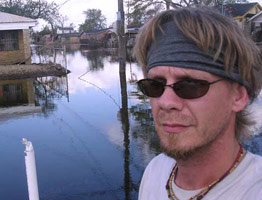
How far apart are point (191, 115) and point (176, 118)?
0.07m

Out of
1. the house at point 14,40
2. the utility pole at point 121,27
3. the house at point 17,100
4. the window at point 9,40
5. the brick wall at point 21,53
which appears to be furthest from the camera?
the window at point 9,40

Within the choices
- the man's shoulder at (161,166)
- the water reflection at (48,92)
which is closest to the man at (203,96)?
the man's shoulder at (161,166)

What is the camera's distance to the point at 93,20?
380ft

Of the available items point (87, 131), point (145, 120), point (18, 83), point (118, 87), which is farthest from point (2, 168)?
point (18, 83)

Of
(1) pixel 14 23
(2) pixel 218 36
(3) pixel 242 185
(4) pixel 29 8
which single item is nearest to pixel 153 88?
(2) pixel 218 36

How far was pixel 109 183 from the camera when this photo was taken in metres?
4.83

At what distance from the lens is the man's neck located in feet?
4.81

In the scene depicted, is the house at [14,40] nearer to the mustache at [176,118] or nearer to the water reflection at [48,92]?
the water reflection at [48,92]

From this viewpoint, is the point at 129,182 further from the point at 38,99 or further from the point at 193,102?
the point at 38,99

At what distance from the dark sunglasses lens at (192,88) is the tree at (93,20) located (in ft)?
380

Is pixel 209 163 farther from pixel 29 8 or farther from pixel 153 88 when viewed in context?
pixel 29 8

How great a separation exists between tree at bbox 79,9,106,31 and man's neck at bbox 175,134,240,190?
115906mm

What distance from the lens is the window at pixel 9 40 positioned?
73.9ft

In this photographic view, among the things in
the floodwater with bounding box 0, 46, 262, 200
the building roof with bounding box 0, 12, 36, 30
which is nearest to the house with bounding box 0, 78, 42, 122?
the floodwater with bounding box 0, 46, 262, 200
